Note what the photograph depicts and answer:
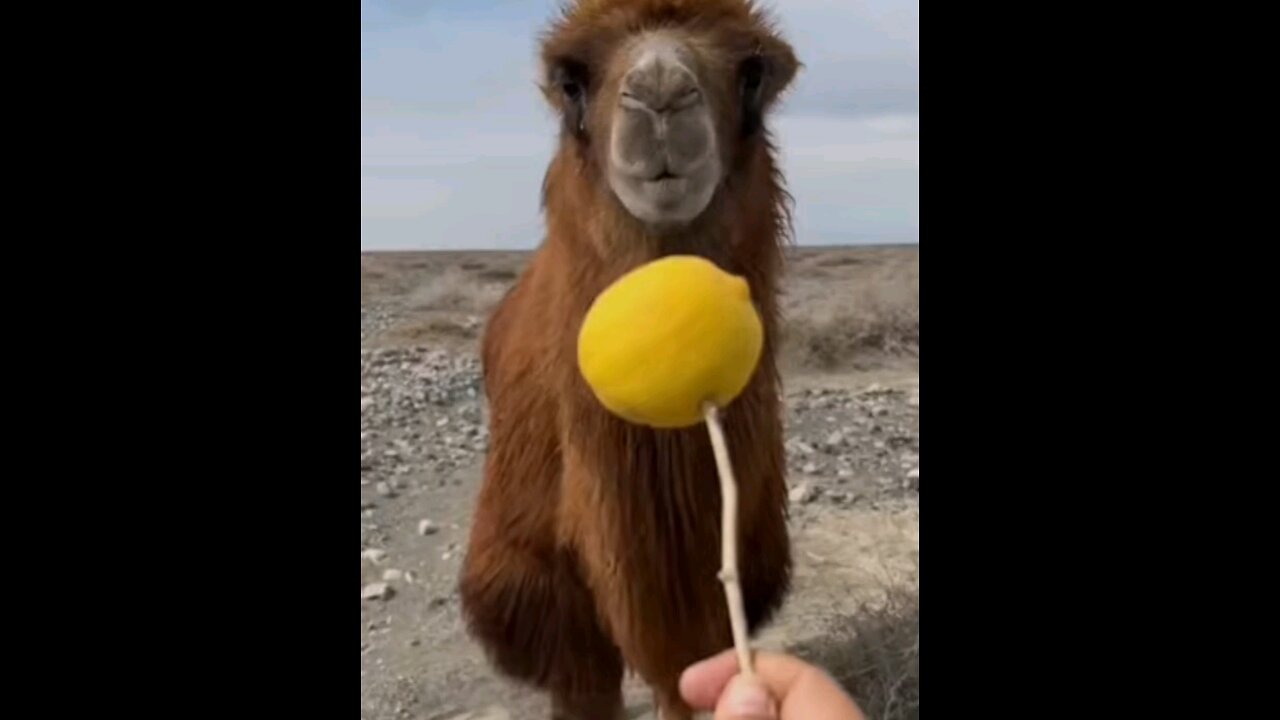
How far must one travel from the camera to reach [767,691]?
636mm

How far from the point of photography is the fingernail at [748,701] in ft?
2.04

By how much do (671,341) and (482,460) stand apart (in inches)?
26.9

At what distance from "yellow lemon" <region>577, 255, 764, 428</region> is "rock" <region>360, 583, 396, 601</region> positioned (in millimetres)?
720

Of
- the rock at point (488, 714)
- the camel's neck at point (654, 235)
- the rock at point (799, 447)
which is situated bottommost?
the rock at point (488, 714)

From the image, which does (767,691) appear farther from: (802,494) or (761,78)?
(802,494)

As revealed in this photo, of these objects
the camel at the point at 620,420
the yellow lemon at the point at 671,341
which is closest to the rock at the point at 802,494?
the camel at the point at 620,420

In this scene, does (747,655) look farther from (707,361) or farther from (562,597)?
(562,597)

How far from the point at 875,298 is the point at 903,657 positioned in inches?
15.9

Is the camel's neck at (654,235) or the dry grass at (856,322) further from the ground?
the camel's neck at (654,235)

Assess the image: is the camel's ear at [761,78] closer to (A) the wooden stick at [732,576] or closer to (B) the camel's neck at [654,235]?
(B) the camel's neck at [654,235]

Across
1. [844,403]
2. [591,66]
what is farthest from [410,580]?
[591,66]

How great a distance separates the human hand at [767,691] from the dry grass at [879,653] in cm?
70

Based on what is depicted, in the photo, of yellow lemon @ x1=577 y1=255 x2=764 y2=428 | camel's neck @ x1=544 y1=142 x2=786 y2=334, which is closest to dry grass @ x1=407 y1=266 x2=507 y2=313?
camel's neck @ x1=544 y1=142 x2=786 y2=334

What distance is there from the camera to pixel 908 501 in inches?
55.1
